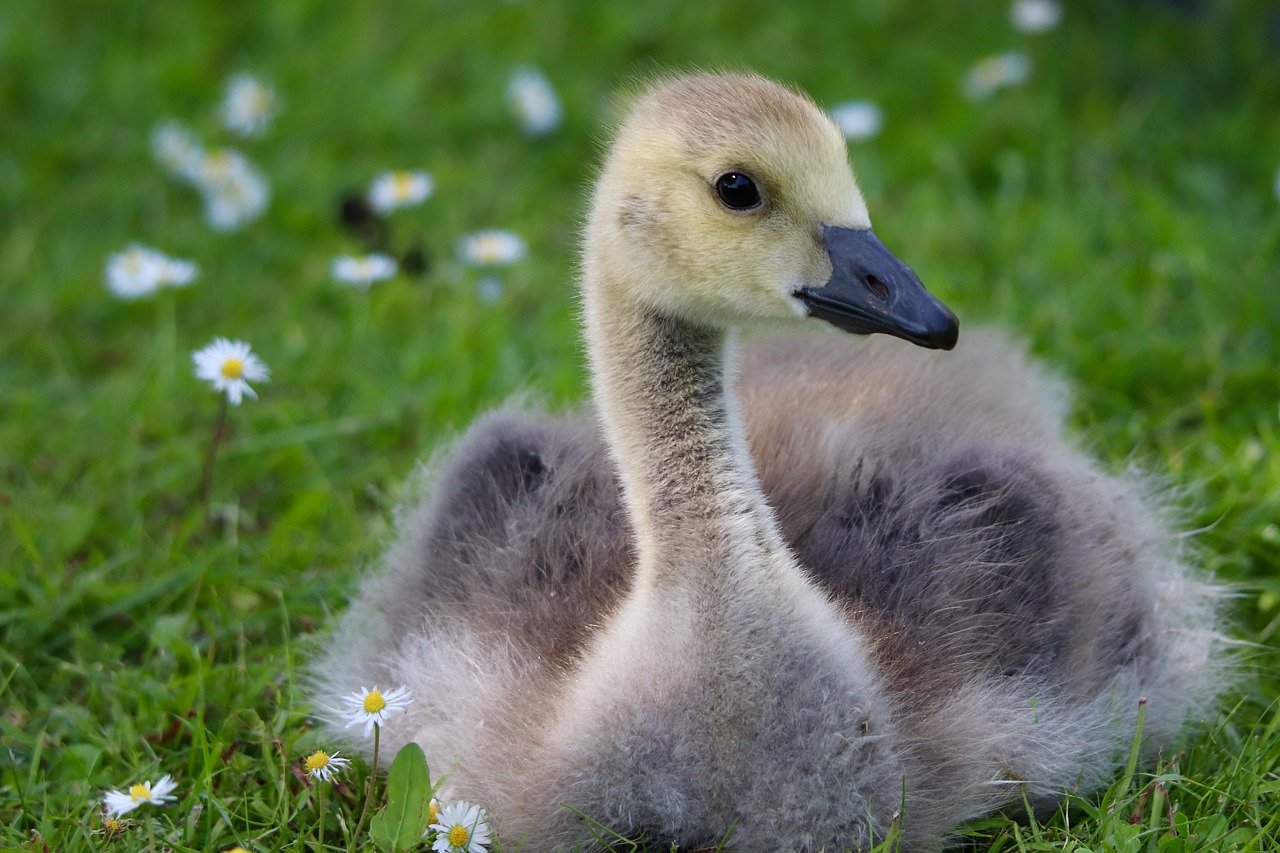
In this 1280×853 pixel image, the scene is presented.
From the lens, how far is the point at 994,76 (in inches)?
191

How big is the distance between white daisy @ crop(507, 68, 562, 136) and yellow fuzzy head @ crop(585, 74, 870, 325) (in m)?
2.76

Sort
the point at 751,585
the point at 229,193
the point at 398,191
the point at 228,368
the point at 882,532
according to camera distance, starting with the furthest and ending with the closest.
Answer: the point at 229,193, the point at 398,191, the point at 228,368, the point at 882,532, the point at 751,585

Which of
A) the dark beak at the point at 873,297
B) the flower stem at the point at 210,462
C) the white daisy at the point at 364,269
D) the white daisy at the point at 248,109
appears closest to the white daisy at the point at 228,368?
the flower stem at the point at 210,462

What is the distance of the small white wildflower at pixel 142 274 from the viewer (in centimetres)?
394

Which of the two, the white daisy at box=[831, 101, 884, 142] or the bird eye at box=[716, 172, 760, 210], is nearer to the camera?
the bird eye at box=[716, 172, 760, 210]

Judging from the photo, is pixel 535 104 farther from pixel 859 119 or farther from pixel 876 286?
pixel 876 286

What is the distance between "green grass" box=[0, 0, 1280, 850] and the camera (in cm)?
258

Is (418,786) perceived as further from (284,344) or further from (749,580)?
(284,344)

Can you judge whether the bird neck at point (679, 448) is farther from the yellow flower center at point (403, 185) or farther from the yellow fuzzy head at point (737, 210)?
the yellow flower center at point (403, 185)

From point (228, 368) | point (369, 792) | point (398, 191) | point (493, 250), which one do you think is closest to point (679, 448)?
point (369, 792)

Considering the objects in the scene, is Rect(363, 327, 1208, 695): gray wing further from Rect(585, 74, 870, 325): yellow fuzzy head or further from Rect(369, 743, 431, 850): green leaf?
Rect(585, 74, 870, 325): yellow fuzzy head

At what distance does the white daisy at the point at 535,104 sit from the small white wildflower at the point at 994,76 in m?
1.37

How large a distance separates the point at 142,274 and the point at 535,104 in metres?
1.51

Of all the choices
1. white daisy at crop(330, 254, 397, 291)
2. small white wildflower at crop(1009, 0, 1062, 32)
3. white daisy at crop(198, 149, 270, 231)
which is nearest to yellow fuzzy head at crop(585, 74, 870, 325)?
white daisy at crop(330, 254, 397, 291)
